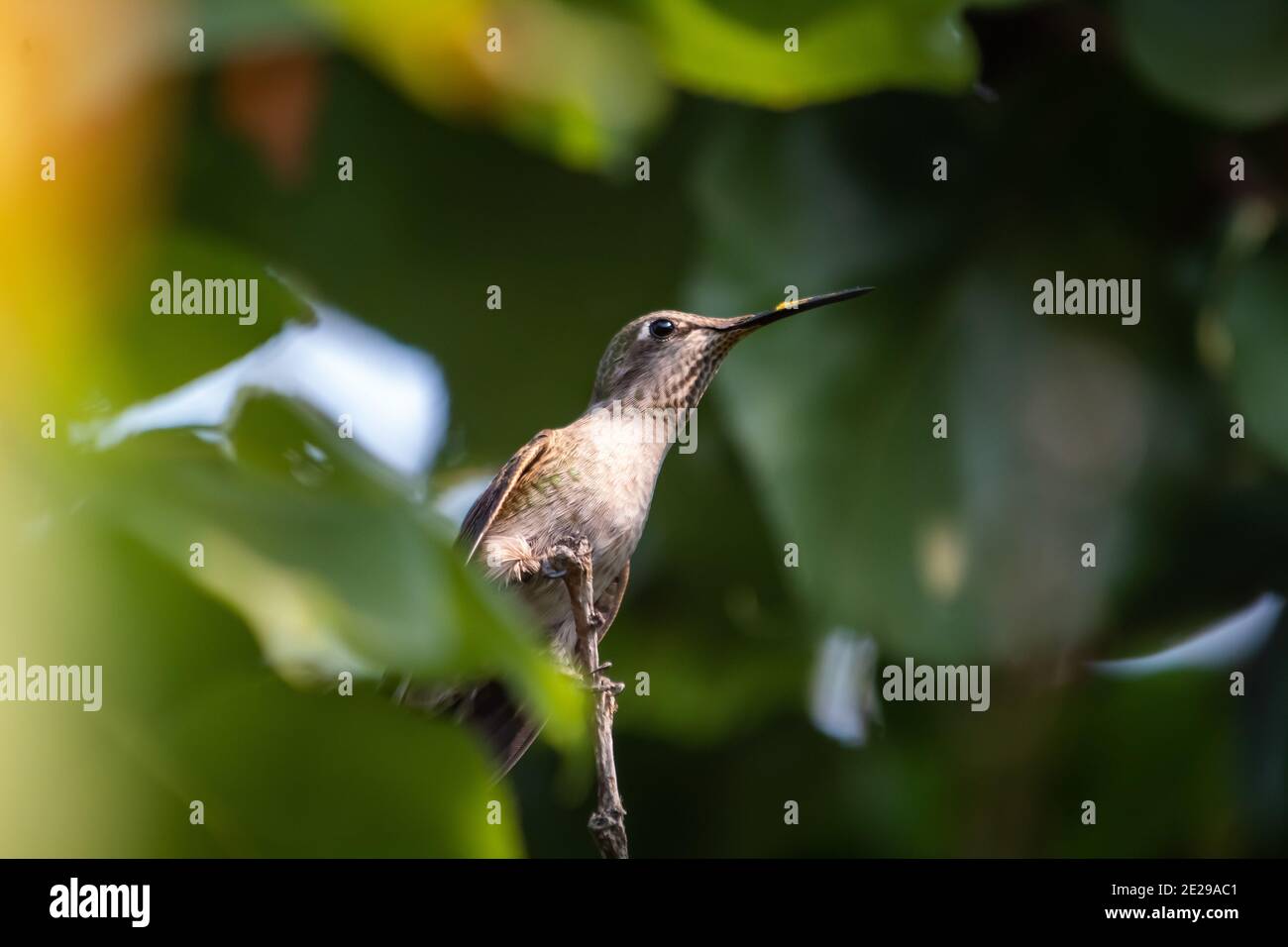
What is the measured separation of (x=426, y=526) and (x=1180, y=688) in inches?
86.7

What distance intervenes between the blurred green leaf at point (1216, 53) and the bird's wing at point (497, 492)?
1.04 meters

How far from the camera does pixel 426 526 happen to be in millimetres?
871

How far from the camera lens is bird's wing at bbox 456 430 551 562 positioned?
2.03 meters

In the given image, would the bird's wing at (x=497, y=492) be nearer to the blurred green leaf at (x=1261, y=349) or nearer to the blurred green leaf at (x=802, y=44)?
the blurred green leaf at (x=802, y=44)

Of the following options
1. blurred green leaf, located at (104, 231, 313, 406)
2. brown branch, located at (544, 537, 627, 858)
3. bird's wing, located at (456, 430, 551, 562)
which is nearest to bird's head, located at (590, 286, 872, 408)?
bird's wing, located at (456, 430, 551, 562)

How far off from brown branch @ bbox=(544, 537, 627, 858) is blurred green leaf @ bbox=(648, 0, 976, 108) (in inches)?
22.5

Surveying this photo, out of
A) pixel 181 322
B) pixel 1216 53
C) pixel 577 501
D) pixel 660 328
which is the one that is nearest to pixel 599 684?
pixel 181 322

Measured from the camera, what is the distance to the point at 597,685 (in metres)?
1.36

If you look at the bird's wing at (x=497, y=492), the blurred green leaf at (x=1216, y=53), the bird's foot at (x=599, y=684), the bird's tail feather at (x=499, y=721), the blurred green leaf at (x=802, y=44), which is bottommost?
the bird's tail feather at (x=499, y=721)

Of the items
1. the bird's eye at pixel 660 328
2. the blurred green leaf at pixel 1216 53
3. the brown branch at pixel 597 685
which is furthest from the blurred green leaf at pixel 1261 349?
the brown branch at pixel 597 685

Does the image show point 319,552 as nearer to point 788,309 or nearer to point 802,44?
point 802,44

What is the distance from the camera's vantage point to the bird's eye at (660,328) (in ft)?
7.64

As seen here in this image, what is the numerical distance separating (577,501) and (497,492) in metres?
0.17

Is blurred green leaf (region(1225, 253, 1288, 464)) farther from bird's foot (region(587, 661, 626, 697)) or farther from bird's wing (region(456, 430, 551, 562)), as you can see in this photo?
bird's foot (region(587, 661, 626, 697))
